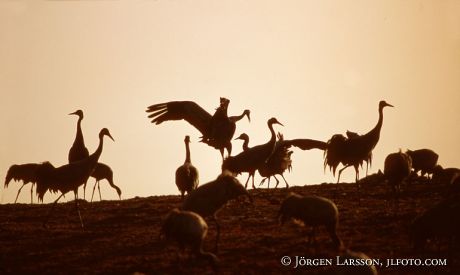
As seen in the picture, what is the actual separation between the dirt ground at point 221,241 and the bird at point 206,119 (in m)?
2.28

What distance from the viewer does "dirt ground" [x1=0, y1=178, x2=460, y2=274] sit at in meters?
15.0

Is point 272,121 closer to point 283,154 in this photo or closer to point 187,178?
point 283,154

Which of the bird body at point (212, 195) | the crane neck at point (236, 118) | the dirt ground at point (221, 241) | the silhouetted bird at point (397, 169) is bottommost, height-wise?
the dirt ground at point (221, 241)

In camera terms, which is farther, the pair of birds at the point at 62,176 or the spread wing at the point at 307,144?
the spread wing at the point at 307,144

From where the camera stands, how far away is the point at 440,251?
16453 millimetres

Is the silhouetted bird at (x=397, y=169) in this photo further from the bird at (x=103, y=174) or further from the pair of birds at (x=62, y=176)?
the bird at (x=103, y=174)

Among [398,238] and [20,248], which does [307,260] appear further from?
[20,248]

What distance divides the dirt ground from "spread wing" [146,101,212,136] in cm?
283

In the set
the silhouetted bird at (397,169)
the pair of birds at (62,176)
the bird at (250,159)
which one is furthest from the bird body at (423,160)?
the pair of birds at (62,176)

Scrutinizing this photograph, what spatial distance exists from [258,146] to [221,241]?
6.31m

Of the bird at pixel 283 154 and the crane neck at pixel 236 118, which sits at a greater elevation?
the crane neck at pixel 236 118

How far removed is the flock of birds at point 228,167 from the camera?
15.6 meters

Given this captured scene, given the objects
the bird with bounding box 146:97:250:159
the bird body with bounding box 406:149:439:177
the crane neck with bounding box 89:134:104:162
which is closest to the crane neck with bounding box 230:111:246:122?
the bird with bounding box 146:97:250:159

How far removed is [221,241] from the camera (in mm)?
17141
